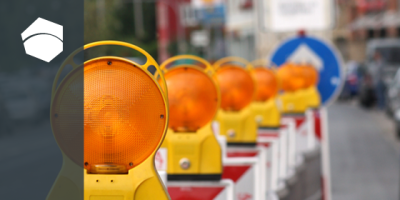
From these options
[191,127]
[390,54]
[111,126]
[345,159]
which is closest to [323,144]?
[345,159]

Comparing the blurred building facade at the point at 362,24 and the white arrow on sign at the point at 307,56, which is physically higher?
the blurred building facade at the point at 362,24

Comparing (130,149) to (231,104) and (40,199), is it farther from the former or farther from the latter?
(40,199)

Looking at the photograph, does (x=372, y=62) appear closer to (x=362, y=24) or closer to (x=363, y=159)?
(x=363, y=159)

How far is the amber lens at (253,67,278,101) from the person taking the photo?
7.19 metres

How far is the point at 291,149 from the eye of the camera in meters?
7.11

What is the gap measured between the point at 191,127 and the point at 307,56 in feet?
21.9

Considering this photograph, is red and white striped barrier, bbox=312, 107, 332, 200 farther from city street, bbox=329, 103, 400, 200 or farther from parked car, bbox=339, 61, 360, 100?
parked car, bbox=339, 61, 360, 100

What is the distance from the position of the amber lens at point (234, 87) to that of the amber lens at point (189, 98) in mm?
1485

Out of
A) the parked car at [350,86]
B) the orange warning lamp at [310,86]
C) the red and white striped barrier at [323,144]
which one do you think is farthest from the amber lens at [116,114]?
the parked car at [350,86]

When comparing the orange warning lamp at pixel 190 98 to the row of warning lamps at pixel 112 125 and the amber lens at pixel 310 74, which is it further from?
the amber lens at pixel 310 74

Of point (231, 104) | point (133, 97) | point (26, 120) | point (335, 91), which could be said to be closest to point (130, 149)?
point (133, 97)

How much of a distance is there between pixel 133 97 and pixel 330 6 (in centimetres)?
752

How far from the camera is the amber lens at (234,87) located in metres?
5.82

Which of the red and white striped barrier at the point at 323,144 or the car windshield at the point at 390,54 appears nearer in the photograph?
the red and white striped barrier at the point at 323,144
